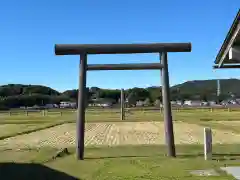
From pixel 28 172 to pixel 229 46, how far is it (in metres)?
5.96

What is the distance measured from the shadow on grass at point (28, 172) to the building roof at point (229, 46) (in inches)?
185

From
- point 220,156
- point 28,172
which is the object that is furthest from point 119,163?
point 220,156

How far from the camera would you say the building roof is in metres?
8.82

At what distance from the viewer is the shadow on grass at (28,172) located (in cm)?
991

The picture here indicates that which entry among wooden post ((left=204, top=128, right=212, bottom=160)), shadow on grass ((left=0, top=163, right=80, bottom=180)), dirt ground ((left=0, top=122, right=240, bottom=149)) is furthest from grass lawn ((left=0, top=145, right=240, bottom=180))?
dirt ground ((left=0, top=122, right=240, bottom=149))

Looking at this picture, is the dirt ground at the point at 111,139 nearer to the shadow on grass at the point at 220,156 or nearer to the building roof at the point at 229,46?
the shadow on grass at the point at 220,156

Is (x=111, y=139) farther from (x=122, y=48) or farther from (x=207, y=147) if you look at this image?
(x=207, y=147)

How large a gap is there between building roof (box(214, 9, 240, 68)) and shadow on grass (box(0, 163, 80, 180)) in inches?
185

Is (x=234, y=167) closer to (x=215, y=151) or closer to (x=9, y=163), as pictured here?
(x=215, y=151)

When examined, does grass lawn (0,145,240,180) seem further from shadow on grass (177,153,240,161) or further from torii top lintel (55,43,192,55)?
torii top lintel (55,43,192,55)

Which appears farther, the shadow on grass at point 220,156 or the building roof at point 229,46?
the shadow on grass at point 220,156

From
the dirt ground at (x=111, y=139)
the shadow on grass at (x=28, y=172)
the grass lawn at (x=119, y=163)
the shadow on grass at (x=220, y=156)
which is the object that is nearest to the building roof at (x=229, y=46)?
the grass lawn at (x=119, y=163)

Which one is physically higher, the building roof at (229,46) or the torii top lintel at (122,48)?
the torii top lintel at (122,48)

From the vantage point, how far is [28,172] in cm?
1055
